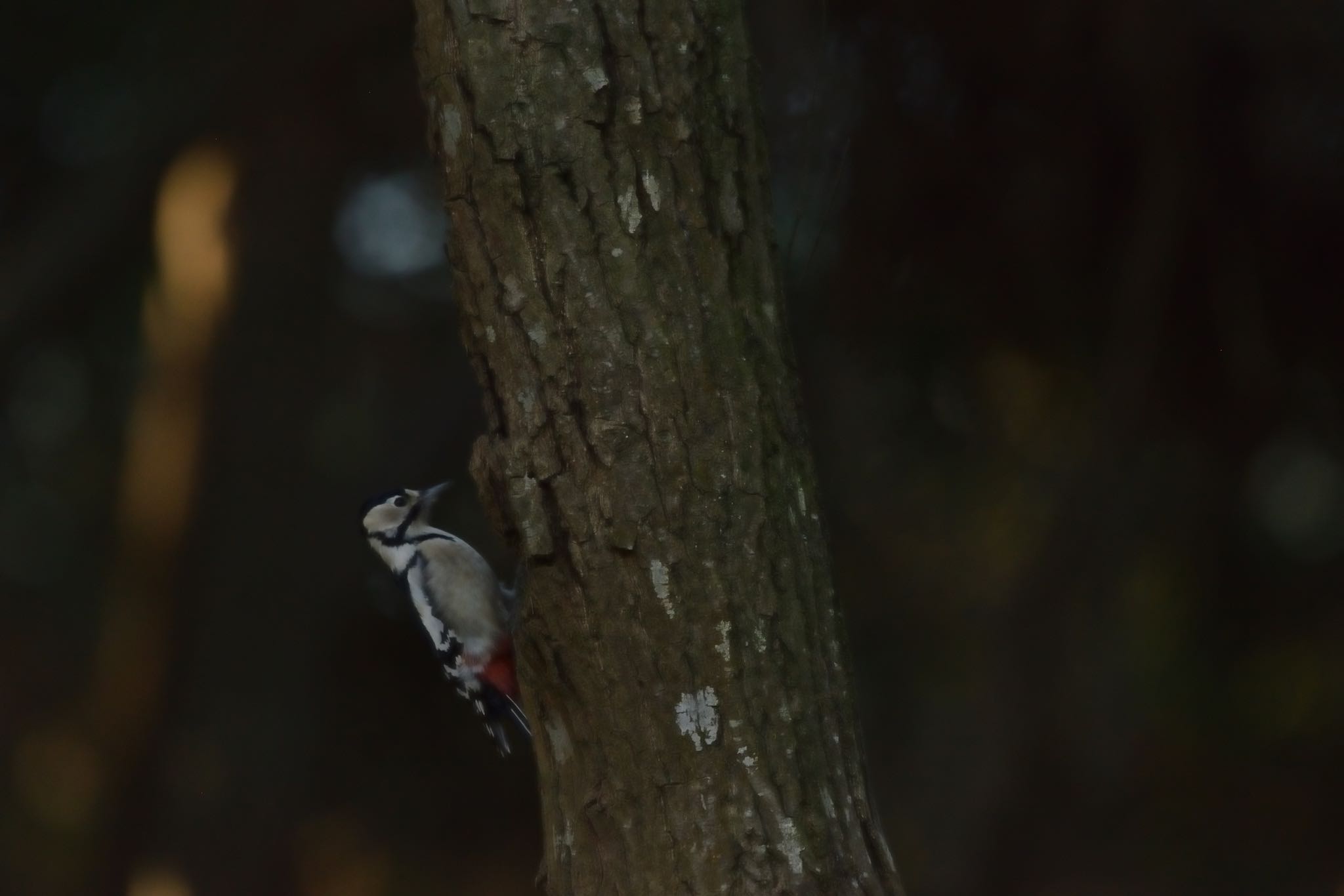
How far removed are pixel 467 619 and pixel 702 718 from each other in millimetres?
1647

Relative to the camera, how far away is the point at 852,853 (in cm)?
179

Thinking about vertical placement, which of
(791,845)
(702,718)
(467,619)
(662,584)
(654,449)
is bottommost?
(467,619)

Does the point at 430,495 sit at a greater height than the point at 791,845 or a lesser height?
lesser

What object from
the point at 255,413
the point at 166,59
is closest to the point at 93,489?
the point at 255,413

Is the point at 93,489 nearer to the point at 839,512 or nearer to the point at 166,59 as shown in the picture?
the point at 166,59

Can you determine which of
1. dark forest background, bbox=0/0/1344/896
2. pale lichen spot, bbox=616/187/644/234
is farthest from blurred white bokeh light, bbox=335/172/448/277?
pale lichen spot, bbox=616/187/644/234

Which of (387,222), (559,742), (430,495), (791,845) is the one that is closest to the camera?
(791,845)

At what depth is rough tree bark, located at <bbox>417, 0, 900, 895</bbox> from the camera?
1.78 metres

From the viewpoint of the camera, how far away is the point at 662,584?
1.79 metres

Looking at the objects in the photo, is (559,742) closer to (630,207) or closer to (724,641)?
(724,641)

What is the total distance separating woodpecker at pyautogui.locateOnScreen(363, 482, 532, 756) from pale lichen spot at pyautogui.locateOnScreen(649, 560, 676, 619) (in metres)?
1.43

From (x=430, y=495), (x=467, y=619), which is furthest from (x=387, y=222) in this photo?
(x=467, y=619)

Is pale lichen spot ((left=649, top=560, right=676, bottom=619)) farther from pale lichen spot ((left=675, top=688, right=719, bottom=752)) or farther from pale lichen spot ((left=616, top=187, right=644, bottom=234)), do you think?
pale lichen spot ((left=616, top=187, right=644, bottom=234))

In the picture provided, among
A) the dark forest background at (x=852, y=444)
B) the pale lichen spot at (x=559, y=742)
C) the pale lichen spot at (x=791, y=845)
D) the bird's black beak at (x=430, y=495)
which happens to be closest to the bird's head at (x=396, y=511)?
the bird's black beak at (x=430, y=495)
